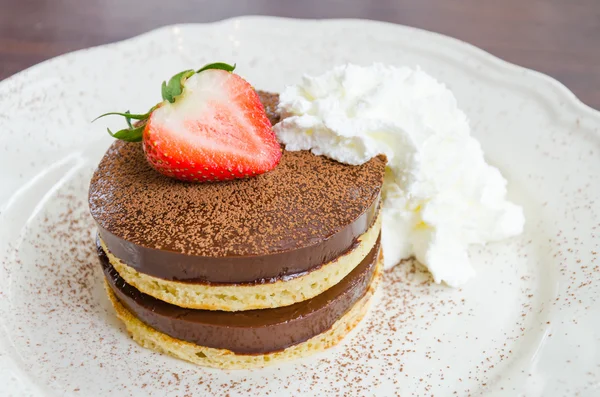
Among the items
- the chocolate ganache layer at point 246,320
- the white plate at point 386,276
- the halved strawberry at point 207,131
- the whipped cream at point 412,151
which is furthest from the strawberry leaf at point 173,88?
the white plate at point 386,276

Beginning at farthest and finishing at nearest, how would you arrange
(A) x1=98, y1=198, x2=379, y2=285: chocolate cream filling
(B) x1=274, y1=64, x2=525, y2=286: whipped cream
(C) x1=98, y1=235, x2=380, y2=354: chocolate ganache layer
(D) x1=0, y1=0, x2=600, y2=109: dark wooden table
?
(D) x1=0, y1=0, x2=600, y2=109: dark wooden table
(B) x1=274, y1=64, x2=525, y2=286: whipped cream
(C) x1=98, y1=235, x2=380, y2=354: chocolate ganache layer
(A) x1=98, y1=198, x2=379, y2=285: chocolate cream filling

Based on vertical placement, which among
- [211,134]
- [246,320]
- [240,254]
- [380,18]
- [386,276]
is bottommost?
[386,276]

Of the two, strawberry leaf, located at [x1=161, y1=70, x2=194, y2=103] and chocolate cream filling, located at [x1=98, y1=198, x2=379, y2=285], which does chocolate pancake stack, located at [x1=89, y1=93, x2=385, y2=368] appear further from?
strawberry leaf, located at [x1=161, y1=70, x2=194, y2=103]

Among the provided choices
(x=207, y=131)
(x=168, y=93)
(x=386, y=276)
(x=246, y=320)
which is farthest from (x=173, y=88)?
(x=386, y=276)

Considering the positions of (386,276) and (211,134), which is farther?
(386,276)

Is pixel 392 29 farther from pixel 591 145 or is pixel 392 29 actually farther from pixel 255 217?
pixel 255 217

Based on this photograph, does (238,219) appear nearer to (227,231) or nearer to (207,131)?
(227,231)

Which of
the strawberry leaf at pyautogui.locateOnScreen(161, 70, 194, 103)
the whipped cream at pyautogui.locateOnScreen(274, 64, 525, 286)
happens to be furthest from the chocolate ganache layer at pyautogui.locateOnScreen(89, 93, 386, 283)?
the strawberry leaf at pyautogui.locateOnScreen(161, 70, 194, 103)

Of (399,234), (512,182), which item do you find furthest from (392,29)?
(399,234)
